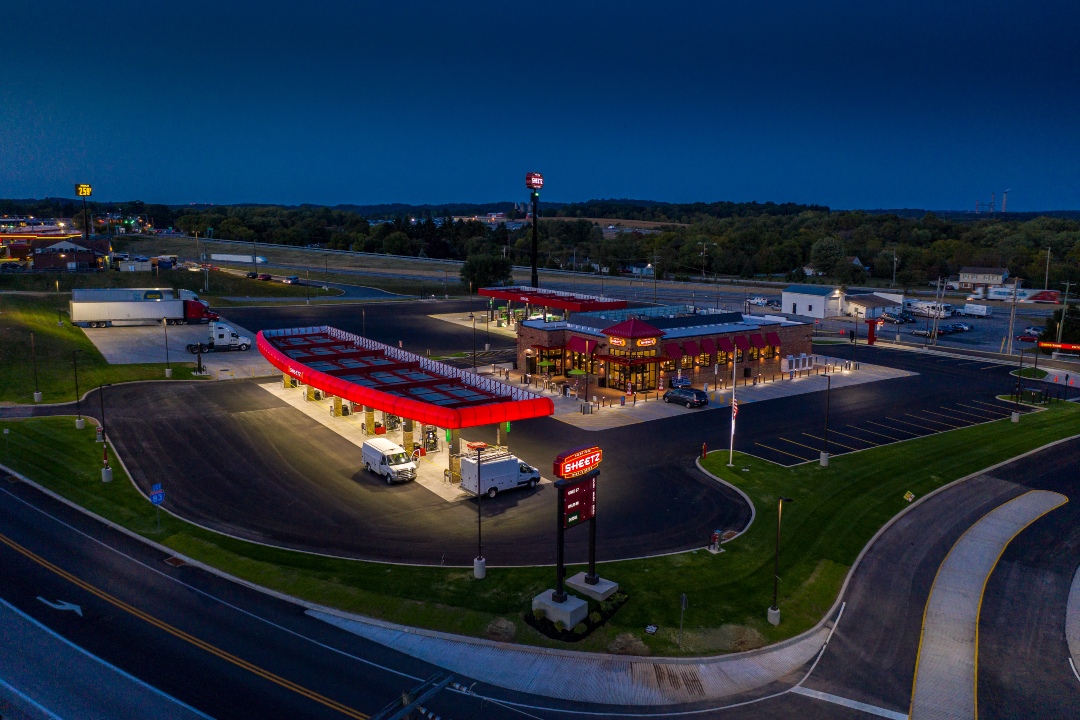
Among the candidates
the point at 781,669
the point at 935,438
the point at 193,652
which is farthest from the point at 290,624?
the point at 935,438

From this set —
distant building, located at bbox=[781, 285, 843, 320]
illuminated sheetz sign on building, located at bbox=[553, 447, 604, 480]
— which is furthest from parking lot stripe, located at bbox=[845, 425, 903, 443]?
distant building, located at bbox=[781, 285, 843, 320]

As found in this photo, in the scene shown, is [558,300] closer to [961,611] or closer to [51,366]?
[51,366]

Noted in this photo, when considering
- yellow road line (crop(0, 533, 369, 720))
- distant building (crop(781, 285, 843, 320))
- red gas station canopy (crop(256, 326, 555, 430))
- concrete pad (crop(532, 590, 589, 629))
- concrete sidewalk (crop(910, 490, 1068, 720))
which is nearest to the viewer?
yellow road line (crop(0, 533, 369, 720))

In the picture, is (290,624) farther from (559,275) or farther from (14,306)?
(559,275)

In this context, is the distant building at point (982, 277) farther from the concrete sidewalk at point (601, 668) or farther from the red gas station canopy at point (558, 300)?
the concrete sidewalk at point (601, 668)

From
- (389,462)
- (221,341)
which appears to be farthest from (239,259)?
(389,462)

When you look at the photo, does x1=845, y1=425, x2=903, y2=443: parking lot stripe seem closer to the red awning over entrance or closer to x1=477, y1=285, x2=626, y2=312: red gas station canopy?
the red awning over entrance

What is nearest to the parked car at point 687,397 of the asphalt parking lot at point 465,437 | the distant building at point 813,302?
the asphalt parking lot at point 465,437
